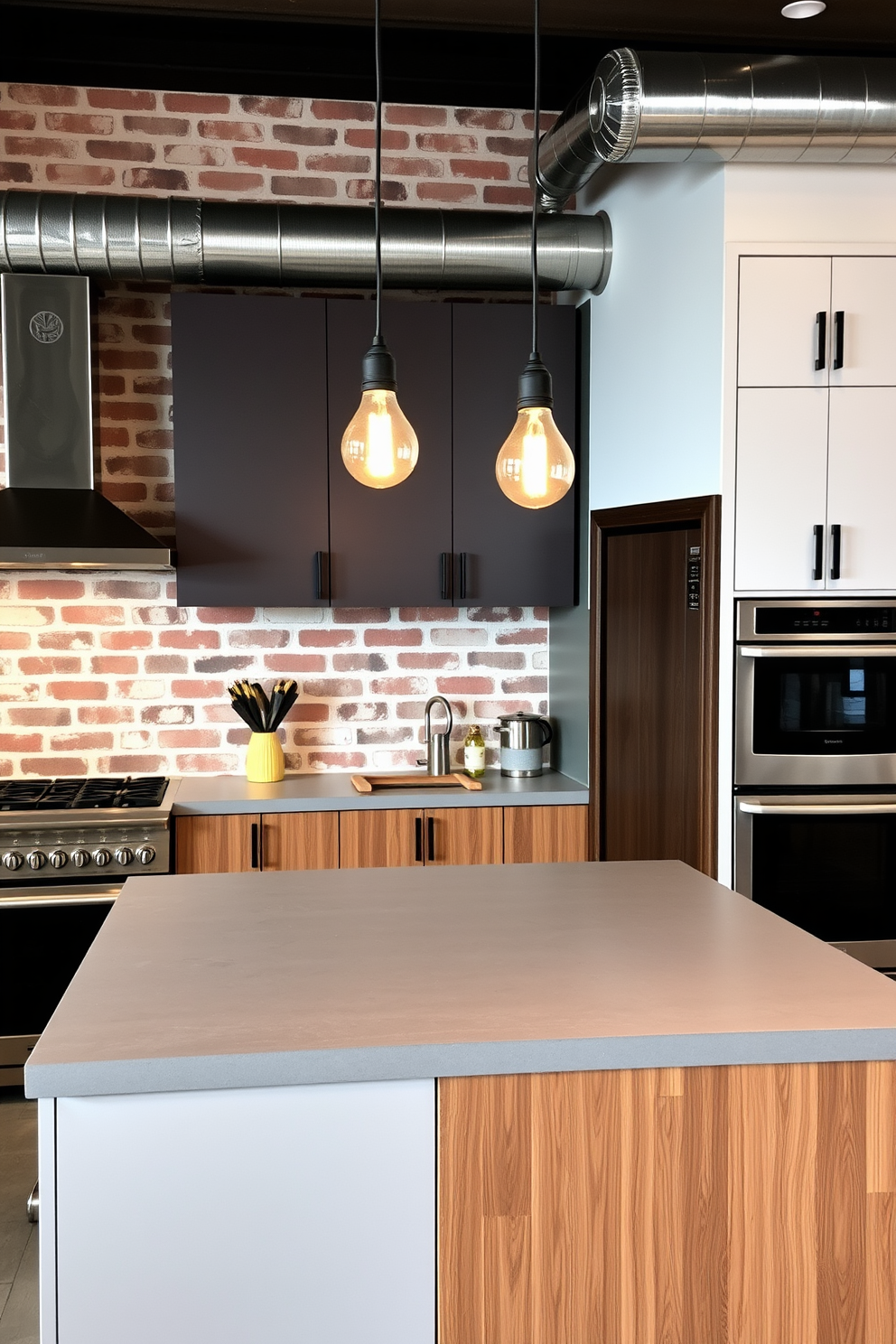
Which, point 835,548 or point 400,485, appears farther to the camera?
point 400,485

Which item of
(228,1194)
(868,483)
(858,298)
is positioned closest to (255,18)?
(858,298)

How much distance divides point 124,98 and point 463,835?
8.92ft

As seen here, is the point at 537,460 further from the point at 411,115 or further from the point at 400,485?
the point at 411,115

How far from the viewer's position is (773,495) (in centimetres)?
301

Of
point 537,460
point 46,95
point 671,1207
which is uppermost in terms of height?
point 46,95

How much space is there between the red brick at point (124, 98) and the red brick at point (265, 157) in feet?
1.05

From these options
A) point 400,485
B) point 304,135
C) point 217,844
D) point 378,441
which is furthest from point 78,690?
point 378,441

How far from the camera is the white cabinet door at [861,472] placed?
→ 3.01 m

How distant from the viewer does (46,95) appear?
12.8ft

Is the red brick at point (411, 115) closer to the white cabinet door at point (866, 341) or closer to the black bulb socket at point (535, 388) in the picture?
the white cabinet door at point (866, 341)

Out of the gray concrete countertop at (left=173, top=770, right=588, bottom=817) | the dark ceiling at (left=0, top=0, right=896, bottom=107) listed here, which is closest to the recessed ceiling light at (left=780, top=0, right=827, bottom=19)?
the dark ceiling at (left=0, top=0, right=896, bottom=107)

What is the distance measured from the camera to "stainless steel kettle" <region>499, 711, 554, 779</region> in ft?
13.4

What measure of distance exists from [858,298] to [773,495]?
1.81ft

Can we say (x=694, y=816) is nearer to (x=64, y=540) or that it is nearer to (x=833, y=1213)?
(x=833, y=1213)
